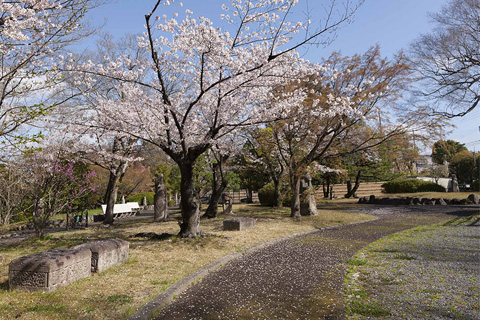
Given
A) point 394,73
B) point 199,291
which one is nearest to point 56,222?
point 199,291

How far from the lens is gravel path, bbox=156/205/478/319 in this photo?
3879mm

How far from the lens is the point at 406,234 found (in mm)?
9977

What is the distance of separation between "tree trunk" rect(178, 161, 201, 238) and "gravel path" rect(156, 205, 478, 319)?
242cm

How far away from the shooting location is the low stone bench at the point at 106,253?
5.45 meters

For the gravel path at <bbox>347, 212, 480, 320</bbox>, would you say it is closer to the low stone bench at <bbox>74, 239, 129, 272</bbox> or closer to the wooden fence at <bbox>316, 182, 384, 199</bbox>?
the low stone bench at <bbox>74, 239, 129, 272</bbox>

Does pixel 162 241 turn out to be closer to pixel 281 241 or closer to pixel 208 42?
pixel 281 241

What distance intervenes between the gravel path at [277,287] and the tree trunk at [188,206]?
242 centimetres

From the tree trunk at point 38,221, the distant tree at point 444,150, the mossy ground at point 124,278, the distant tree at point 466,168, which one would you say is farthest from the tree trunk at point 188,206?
the distant tree at point 444,150

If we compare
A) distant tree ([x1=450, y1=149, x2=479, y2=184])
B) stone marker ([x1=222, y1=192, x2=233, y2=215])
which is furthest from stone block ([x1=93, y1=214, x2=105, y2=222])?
distant tree ([x1=450, y1=149, x2=479, y2=184])

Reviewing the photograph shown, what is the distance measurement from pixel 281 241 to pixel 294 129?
7.14m

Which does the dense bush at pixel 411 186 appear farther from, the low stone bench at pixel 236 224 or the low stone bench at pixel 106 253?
the low stone bench at pixel 106 253

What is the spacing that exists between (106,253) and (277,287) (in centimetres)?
321

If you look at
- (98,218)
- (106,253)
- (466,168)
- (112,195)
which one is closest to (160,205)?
(112,195)

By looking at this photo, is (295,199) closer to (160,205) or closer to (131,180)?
(160,205)
